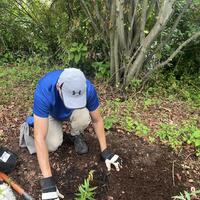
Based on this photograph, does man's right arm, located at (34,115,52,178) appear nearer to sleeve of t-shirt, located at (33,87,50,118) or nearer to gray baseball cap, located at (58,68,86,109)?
sleeve of t-shirt, located at (33,87,50,118)

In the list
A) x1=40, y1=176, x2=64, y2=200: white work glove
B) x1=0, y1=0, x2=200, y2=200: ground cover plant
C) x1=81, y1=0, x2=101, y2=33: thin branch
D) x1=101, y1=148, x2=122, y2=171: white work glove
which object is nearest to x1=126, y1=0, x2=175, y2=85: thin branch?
x1=0, y1=0, x2=200, y2=200: ground cover plant

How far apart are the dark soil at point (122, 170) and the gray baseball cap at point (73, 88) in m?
0.98

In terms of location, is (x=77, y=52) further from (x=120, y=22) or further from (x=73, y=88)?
(x=73, y=88)

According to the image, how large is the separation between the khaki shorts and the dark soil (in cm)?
19

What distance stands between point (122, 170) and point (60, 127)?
77cm

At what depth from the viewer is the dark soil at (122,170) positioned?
3.60m

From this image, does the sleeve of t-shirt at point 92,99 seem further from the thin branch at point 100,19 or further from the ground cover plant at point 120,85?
the thin branch at point 100,19

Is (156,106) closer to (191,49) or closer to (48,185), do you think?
(191,49)

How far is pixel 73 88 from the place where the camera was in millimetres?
2996

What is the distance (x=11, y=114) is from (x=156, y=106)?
1.83 metres

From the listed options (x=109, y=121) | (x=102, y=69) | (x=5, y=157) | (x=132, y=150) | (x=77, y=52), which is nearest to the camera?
(x=5, y=157)

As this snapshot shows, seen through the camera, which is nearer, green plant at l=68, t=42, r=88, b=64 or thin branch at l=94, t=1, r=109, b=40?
thin branch at l=94, t=1, r=109, b=40

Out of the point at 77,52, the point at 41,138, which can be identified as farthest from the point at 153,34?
the point at 41,138

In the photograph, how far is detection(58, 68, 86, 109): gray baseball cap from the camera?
3006 mm
